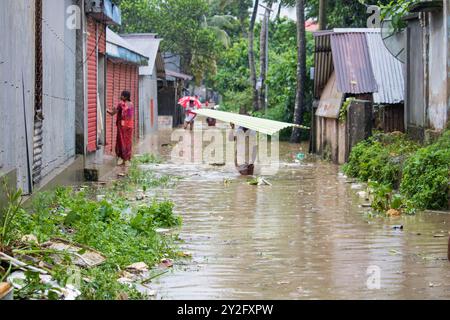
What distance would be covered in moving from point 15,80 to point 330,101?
48.9ft

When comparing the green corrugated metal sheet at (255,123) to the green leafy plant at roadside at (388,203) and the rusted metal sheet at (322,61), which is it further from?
the rusted metal sheet at (322,61)

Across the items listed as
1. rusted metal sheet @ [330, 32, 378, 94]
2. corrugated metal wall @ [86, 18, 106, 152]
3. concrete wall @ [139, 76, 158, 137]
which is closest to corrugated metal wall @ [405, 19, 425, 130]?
rusted metal sheet @ [330, 32, 378, 94]

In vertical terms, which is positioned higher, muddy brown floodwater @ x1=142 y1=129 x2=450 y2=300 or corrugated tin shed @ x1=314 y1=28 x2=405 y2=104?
corrugated tin shed @ x1=314 y1=28 x2=405 y2=104

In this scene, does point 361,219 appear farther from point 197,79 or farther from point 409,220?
point 197,79

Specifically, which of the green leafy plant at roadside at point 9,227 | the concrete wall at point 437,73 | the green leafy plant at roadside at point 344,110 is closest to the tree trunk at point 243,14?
the green leafy plant at roadside at point 344,110

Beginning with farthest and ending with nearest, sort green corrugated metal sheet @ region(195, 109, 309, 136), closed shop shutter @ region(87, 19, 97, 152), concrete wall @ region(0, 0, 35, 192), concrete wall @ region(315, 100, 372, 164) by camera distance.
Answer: concrete wall @ region(315, 100, 372, 164)
closed shop shutter @ region(87, 19, 97, 152)
green corrugated metal sheet @ region(195, 109, 309, 136)
concrete wall @ region(0, 0, 35, 192)

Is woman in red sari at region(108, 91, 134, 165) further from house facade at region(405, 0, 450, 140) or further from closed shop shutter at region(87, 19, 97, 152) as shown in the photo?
house facade at region(405, 0, 450, 140)

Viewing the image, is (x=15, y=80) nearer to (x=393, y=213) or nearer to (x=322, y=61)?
(x=393, y=213)

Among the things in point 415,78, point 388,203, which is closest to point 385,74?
point 415,78

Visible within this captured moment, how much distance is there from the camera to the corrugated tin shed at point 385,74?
22391 millimetres

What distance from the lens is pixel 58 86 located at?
49.2 ft

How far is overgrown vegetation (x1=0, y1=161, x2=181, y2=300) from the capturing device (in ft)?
23.3

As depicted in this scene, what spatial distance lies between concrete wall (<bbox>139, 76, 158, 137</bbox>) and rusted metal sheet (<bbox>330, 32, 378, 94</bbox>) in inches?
600

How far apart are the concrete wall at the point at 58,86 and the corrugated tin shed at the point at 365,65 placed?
788 cm
